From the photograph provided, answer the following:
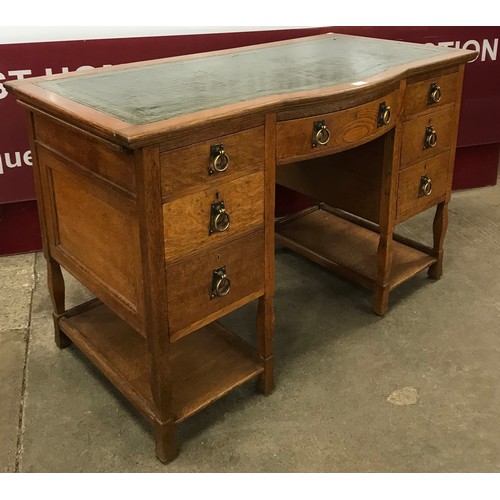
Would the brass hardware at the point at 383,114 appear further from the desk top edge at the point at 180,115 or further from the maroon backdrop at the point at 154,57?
the maroon backdrop at the point at 154,57

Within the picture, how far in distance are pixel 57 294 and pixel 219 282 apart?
753mm

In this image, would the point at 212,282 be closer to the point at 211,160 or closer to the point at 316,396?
the point at 211,160

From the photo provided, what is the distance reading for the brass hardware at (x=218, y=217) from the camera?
1738 millimetres

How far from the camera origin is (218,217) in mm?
1743

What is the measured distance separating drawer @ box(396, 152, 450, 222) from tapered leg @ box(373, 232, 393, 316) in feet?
0.34

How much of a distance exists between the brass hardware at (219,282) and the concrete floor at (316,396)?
1.50 feet

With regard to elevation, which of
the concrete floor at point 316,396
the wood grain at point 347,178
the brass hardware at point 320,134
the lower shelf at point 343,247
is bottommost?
the concrete floor at point 316,396

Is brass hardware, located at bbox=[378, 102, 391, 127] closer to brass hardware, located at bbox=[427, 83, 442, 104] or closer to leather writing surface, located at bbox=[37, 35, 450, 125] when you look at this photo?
leather writing surface, located at bbox=[37, 35, 450, 125]

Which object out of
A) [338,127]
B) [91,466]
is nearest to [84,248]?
[91,466]

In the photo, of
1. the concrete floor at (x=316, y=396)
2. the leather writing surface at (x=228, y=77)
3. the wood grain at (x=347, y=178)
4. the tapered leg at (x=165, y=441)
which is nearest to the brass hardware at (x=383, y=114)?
the leather writing surface at (x=228, y=77)

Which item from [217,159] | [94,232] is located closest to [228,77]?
[217,159]

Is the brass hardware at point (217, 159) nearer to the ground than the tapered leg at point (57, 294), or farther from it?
farther from it

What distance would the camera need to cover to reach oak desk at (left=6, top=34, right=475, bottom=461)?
165 centimetres

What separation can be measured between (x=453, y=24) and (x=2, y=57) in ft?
6.71
